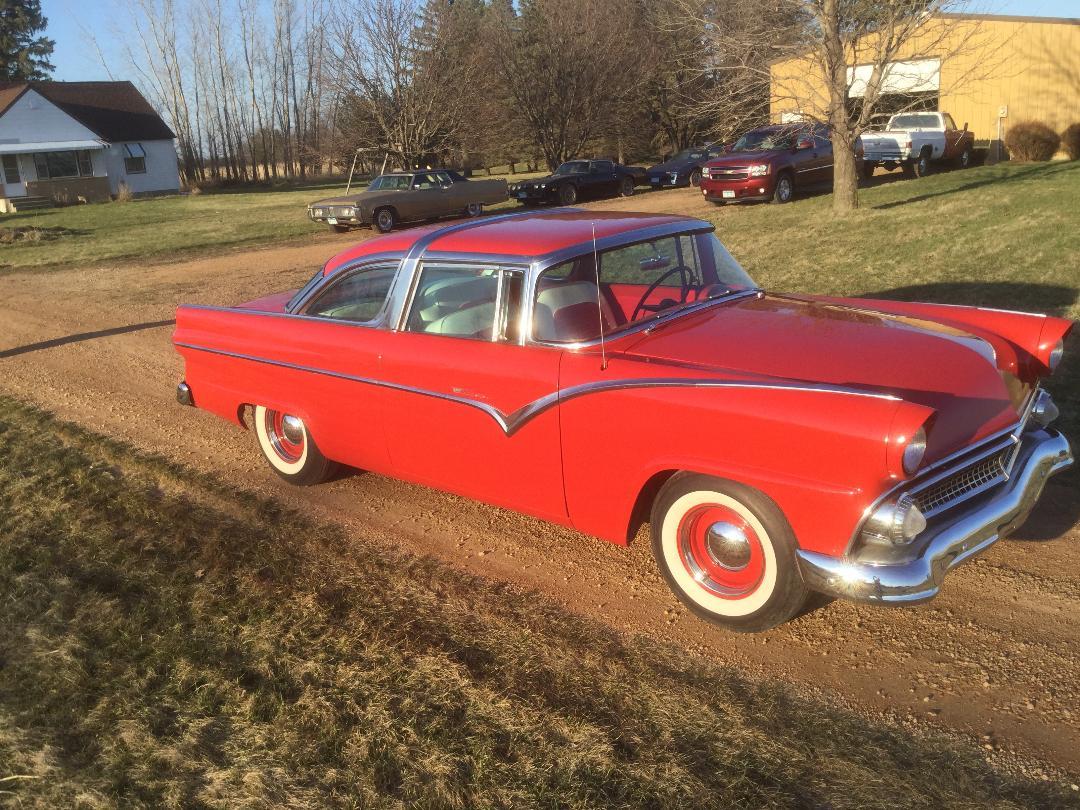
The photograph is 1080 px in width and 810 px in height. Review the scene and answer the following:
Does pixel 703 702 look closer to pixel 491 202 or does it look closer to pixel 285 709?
pixel 285 709

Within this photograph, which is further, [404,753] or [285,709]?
[285,709]

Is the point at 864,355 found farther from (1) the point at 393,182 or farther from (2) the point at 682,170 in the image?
(2) the point at 682,170

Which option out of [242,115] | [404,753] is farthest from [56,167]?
[404,753]

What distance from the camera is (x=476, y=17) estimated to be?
43688 mm

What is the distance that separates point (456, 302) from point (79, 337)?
300 inches

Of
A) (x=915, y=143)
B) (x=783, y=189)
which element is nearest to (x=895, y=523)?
(x=783, y=189)

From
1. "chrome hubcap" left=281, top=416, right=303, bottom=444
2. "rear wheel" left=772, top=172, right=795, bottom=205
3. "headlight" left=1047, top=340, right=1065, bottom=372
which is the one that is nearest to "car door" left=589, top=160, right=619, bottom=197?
"rear wheel" left=772, top=172, right=795, bottom=205

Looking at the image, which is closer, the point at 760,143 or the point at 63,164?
the point at 760,143

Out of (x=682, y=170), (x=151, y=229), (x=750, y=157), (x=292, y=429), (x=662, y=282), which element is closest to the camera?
(x=662, y=282)

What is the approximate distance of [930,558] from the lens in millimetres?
3182

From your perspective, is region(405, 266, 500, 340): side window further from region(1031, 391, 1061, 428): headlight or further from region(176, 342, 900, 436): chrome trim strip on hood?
region(1031, 391, 1061, 428): headlight

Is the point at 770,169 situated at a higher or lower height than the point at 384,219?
higher

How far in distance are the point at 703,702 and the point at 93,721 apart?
213 centimetres

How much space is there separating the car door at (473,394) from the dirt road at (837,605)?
384 mm
